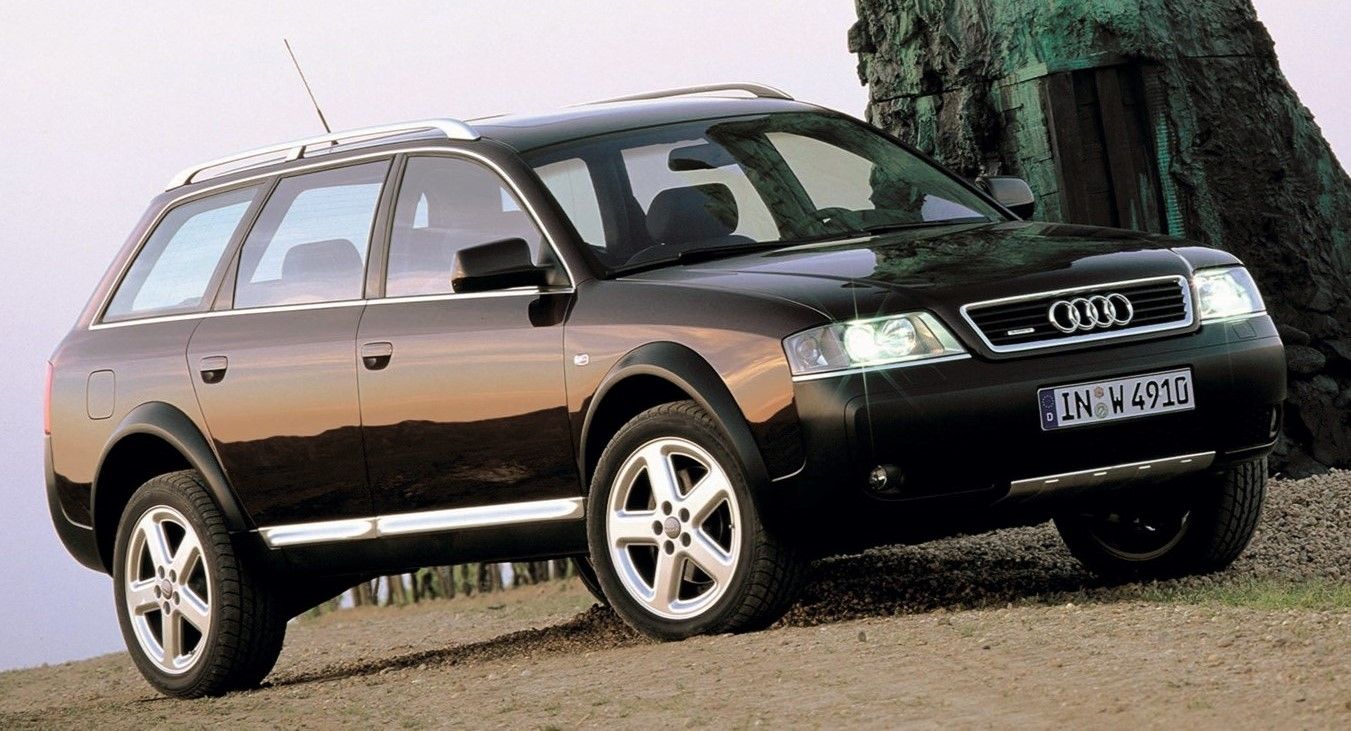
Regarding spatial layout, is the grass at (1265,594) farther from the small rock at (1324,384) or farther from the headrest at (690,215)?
the small rock at (1324,384)

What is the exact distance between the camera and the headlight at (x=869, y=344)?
20.8ft

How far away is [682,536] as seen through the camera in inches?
266

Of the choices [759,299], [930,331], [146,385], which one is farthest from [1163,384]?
[146,385]

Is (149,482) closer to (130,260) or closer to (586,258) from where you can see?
(130,260)

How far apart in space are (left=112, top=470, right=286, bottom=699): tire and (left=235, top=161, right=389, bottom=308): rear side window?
34.4 inches

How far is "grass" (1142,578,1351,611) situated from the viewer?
21.8ft

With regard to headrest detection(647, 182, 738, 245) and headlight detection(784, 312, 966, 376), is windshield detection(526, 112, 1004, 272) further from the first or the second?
headlight detection(784, 312, 966, 376)

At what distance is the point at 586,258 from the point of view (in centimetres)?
721

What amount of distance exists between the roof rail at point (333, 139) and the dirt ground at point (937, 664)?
203 centimetres

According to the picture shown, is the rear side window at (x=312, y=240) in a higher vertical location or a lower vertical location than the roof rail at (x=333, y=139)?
lower

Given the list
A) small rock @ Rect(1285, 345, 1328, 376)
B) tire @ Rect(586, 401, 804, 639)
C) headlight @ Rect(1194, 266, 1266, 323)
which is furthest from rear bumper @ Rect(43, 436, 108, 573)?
small rock @ Rect(1285, 345, 1328, 376)

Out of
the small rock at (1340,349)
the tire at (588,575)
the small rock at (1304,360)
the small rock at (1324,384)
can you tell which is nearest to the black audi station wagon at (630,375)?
the tire at (588,575)

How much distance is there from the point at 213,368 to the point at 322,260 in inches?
25.9

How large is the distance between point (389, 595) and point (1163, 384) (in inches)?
384
